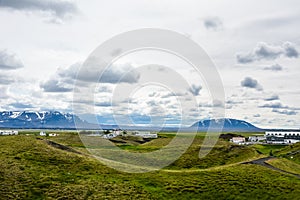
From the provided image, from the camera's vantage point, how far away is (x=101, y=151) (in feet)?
Result: 330

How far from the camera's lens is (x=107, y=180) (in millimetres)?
63906

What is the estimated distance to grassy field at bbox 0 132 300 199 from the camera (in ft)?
188

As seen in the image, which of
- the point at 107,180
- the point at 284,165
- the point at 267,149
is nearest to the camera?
the point at 107,180

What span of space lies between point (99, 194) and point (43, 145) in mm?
28955

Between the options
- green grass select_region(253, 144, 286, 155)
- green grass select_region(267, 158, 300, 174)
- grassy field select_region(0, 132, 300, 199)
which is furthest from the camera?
green grass select_region(253, 144, 286, 155)

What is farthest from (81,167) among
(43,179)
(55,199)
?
(55,199)

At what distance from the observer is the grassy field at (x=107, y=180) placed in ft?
188

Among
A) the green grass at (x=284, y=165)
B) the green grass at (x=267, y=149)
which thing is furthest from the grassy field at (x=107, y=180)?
the green grass at (x=267, y=149)

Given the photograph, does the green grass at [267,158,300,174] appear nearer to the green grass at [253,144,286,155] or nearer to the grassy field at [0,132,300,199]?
the grassy field at [0,132,300,199]

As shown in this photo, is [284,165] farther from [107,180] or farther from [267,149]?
[267,149]

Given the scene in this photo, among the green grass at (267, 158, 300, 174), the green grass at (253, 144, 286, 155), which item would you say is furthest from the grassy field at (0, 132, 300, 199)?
the green grass at (253, 144, 286, 155)

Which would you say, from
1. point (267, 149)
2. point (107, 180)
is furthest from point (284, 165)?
point (267, 149)

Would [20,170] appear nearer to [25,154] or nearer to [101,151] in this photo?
[25,154]

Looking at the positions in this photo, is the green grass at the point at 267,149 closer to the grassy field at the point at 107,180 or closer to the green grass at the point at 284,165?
the green grass at the point at 284,165
